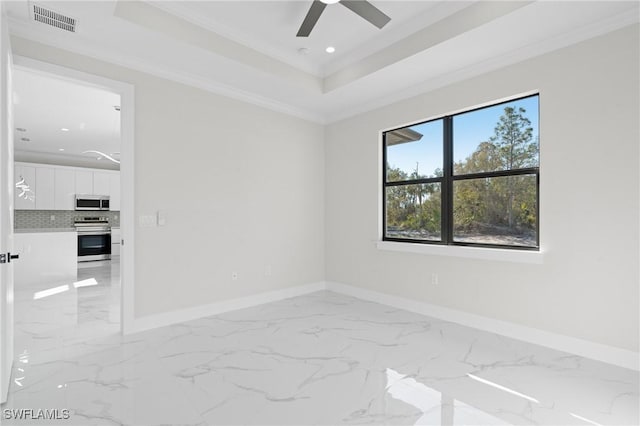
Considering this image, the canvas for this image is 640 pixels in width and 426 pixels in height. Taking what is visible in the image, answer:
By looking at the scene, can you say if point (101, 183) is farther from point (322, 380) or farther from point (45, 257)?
point (322, 380)

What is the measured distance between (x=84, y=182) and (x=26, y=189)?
1.12 m

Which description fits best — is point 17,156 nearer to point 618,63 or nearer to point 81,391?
point 81,391

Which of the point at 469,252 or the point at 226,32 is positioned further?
the point at 469,252

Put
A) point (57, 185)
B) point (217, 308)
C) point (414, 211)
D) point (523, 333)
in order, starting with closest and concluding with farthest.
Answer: point (523, 333) → point (217, 308) → point (414, 211) → point (57, 185)

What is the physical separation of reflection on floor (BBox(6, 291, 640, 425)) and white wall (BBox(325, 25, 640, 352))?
36 centimetres

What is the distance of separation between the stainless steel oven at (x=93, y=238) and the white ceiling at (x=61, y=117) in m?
1.73

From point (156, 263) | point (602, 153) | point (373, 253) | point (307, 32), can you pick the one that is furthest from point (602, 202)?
point (156, 263)

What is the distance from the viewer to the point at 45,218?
7883 millimetres

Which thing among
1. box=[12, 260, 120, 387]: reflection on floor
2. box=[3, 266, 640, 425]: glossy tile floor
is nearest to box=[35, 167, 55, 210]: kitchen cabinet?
box=[12, 260, 120, 387]: reflection on floor

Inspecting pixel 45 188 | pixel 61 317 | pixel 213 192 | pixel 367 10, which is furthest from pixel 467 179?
pixel 45 188

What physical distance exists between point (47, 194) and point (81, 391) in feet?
Result: 24.4

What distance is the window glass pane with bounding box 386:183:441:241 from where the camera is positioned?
3.89 metres

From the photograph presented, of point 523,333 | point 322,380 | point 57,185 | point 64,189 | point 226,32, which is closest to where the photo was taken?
point 322,380

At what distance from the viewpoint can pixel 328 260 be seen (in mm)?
5062
